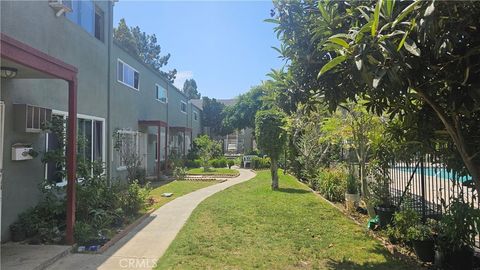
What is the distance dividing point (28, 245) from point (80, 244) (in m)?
0.86

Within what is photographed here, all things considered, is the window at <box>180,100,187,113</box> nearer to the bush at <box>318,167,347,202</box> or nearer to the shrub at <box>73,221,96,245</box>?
the bush at <box>318,167,347,202</box>

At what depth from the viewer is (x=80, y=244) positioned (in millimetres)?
6934

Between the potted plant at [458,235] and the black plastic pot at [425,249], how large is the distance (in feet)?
0.87

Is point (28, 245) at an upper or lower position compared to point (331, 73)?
lower

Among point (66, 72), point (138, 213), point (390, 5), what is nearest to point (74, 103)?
point (66, 72)

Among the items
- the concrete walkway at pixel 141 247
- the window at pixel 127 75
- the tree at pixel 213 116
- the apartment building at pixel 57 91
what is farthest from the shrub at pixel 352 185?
the tree at pixel 213 116

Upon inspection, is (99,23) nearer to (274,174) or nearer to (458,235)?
(274,174)

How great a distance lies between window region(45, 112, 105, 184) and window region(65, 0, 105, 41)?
2.64m

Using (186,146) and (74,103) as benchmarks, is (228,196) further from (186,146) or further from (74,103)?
(186,146)

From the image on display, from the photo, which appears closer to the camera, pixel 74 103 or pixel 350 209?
pixel 74 103

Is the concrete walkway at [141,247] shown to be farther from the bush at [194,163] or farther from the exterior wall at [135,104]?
the bush at [194,163]

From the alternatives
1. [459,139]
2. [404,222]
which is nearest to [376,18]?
[459,139]

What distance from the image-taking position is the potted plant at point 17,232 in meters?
6.96

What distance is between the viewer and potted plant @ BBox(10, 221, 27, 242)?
274 inches
